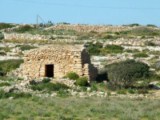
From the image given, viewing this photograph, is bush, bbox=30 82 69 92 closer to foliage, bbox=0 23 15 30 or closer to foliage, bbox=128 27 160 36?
foliage, bbox=128 27 160 36

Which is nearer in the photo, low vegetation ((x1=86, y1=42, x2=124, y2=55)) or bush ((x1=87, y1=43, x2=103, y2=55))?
bush ((x1=87, y1=43, x2=103, y2=55))

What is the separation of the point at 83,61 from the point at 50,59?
2289 mm

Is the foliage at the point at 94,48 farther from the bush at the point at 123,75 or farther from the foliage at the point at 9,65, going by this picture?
the bush at the point at 123,75

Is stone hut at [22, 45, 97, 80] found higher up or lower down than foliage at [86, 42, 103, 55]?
higher up

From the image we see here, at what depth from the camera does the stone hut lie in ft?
129

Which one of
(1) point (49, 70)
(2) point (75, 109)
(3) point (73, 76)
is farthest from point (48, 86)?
(2) point (75, 109)

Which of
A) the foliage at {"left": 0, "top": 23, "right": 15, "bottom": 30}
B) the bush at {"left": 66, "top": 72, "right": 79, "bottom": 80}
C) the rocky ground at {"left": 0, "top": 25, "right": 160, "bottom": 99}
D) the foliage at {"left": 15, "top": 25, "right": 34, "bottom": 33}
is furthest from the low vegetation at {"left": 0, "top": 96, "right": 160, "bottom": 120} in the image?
the foliage at {"left": 0, "top": 23, "right": 15, "bottom": 30}

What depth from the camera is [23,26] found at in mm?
97812

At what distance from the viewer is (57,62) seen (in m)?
39.7

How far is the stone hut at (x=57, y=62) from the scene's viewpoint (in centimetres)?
3919

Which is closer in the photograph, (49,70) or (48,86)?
(48,86)

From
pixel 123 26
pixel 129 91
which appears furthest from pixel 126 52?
pixel 123 26

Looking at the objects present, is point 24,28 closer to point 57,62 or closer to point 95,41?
point 95,41

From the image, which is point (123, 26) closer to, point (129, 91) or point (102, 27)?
point (102, 27)
